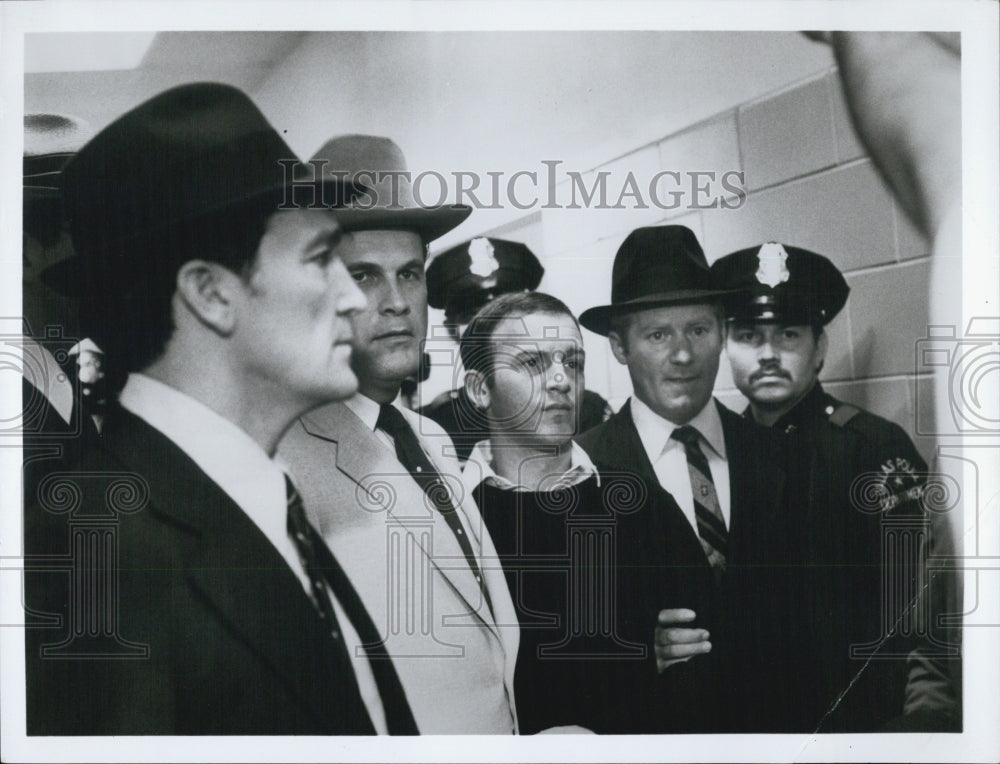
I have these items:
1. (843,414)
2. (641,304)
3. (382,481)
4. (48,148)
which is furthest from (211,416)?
(843,414)

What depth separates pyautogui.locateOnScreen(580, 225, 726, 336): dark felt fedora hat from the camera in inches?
86.4

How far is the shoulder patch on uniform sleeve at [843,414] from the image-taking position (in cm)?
221

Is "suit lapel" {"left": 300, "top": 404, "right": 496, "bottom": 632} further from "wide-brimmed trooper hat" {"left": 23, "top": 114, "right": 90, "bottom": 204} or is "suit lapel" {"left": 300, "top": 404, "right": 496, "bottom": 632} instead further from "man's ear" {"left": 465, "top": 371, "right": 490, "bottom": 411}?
"wide-brimmed trooper hat" {"left": 23, "top": 114, "right": 90, "bottom": 204}

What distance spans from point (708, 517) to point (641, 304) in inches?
21.3

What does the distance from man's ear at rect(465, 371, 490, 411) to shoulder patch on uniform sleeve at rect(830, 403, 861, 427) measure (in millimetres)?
838

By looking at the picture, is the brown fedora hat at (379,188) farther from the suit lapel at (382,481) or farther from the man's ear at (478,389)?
the suit lapel at (382,481)

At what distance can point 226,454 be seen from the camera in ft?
7.13

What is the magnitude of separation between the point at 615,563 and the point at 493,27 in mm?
1329

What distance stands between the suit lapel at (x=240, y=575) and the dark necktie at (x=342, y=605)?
0.04 meters

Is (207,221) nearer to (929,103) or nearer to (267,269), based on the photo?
(267,269)

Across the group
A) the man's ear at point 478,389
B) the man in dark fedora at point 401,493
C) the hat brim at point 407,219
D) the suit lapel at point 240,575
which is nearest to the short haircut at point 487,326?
the man's ear at point 478,389

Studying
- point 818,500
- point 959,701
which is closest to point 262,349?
point 818,500

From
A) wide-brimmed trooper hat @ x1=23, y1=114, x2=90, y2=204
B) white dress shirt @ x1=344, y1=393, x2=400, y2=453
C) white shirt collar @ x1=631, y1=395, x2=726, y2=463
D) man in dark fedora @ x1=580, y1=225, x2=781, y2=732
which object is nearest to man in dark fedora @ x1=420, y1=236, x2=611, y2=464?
white dress shirt @ x1=344, y1=393, x2=400, y2=453

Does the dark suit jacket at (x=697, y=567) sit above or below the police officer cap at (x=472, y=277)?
below
